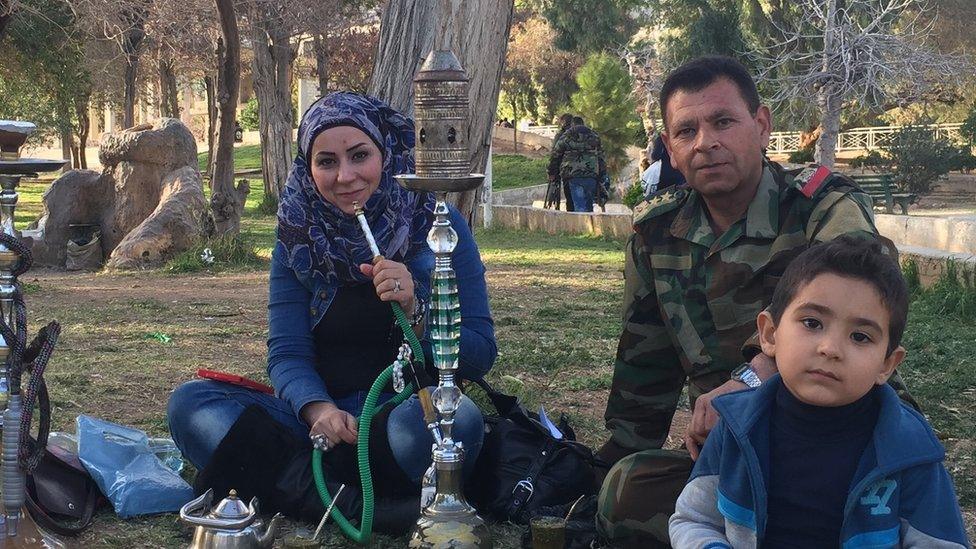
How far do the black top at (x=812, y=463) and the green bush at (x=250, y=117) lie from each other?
45410 mm

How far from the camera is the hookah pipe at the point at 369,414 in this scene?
311 cm

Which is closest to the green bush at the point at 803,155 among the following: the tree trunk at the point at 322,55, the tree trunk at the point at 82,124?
the tree trunk at the point at 322,55

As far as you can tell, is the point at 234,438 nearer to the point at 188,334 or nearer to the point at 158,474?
the point at 158,474

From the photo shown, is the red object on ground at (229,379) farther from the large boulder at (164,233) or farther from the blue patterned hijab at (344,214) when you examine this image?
the large boulder at (164,233)

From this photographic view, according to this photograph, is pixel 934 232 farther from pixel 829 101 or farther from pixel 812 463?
pixel 829 101

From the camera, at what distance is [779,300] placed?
7.66 feet

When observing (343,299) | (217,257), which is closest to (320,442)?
(343,299)

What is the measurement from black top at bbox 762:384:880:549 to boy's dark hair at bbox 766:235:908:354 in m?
0.16

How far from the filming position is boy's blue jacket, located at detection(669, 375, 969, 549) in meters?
2.23

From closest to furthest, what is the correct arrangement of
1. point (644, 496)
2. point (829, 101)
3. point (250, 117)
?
1. point (644, 496)
2. point (829, 101)
3. point (250, 117)

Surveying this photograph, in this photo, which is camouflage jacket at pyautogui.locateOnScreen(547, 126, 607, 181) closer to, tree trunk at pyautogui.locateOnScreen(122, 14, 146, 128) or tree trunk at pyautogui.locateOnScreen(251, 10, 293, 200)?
tree trunk at pyautogui.locateOnScreen(251, 10, 293, 200)

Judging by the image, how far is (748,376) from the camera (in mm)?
2703

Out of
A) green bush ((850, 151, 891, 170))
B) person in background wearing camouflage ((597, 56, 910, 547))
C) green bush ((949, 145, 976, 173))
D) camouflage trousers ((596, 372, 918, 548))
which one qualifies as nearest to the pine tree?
green bush ((850, 151, 891, 170))

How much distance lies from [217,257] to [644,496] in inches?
367
